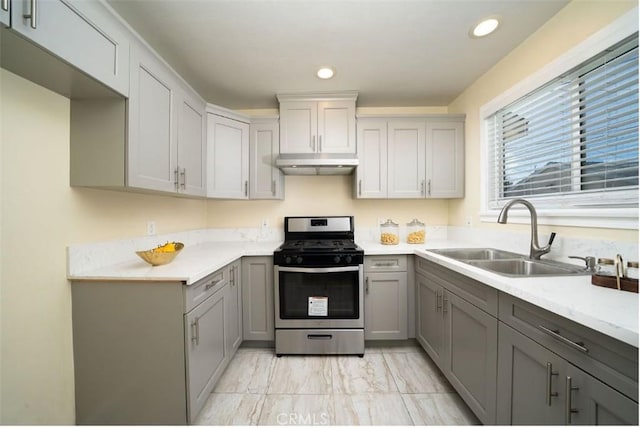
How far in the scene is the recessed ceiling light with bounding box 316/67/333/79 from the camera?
77.8 inches

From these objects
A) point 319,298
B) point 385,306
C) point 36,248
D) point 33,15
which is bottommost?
point 385,306

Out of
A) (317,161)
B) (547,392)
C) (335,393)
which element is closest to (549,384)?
(547,392)

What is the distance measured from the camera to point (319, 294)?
2084 mm

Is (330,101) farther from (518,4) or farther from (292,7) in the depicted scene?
(518,4)

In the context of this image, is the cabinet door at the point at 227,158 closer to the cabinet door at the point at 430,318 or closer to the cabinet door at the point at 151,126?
the cabinet door at the point at 151,126

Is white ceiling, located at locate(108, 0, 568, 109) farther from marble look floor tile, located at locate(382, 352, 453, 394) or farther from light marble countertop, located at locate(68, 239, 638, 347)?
marble look floor tile, located at locate(382, 352, 453, 394)

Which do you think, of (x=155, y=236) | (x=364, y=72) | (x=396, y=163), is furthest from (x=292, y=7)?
(x=155, y=236)

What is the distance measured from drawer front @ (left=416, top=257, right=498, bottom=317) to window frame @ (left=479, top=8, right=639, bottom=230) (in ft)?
2.16

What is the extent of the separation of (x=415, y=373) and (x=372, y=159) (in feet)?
6.28

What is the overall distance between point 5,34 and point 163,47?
105cm

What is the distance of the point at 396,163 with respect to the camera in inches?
98.1

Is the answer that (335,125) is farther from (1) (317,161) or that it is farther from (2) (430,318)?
(2) (430,318)

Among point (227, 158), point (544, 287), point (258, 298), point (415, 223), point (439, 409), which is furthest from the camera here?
point (415, 223)

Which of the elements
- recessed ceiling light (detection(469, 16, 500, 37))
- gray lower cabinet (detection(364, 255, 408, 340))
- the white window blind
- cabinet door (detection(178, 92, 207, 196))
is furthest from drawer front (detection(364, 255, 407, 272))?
recessed ceiling light (detection(469, 16, 500, 37))
